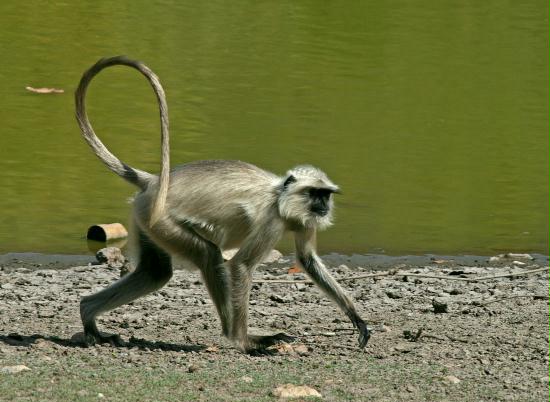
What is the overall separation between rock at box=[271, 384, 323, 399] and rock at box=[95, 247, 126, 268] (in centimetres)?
371

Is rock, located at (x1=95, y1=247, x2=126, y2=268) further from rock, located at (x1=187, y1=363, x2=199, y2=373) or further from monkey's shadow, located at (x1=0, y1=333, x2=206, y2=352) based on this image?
rock, located at (x1=187, y1=363, x2=199, y2=373)

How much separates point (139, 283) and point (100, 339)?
481 millimetres

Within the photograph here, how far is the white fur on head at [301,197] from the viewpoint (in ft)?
28.3

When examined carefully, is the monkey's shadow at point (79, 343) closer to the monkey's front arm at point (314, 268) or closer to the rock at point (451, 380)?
the monkey's front arm at point (314, 268)

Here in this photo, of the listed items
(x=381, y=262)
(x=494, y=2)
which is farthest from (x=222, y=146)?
(x=494, y=2)

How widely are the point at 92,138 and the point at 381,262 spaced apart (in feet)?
11.9

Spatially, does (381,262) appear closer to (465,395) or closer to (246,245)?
(246,245)

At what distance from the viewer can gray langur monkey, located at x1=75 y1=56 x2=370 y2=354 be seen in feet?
27.5

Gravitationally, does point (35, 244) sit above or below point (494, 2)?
below

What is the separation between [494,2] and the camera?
27.1 meters

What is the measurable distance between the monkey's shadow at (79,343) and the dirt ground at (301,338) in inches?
0.6

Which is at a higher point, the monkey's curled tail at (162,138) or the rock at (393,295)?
the monkey's curled tail at (162,138)

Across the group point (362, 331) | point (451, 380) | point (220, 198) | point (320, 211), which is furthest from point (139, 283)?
point (451, 380)

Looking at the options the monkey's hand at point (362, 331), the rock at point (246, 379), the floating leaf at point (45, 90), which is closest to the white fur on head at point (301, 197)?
the monkey's hand at point (362, 331)
